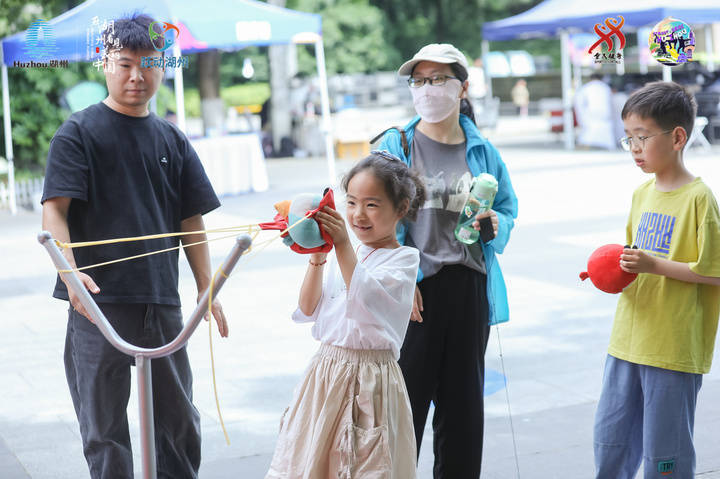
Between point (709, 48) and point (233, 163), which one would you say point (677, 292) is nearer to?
point (233, 163)

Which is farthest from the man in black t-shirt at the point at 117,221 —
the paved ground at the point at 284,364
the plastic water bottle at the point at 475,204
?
the paved ground at the point at 284,364

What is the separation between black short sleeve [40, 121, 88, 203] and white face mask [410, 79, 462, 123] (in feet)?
4.09

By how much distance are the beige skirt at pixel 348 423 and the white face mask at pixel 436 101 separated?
1.10 m

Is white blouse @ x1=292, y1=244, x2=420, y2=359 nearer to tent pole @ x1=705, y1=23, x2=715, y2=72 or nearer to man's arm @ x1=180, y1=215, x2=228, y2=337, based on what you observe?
man's arm @ x1=180, y1=215, x2=228, y2=337

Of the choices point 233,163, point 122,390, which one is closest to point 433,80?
point 122,390

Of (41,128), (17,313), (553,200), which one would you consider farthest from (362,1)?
(17,313)

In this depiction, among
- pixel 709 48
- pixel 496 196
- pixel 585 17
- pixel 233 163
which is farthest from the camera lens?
pixel 709 48

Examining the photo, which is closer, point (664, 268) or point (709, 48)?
point (664, 268)

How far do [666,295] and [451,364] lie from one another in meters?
0.83

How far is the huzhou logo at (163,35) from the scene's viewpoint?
120 inches

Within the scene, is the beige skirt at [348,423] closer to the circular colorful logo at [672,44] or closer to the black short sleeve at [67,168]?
the black short sleeve at [67,168]

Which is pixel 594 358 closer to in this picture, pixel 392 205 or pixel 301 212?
pixel 392 205

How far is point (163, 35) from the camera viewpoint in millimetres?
3127

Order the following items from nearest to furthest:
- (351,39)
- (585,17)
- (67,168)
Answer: (67,168)
(585,17)
(351,39)
